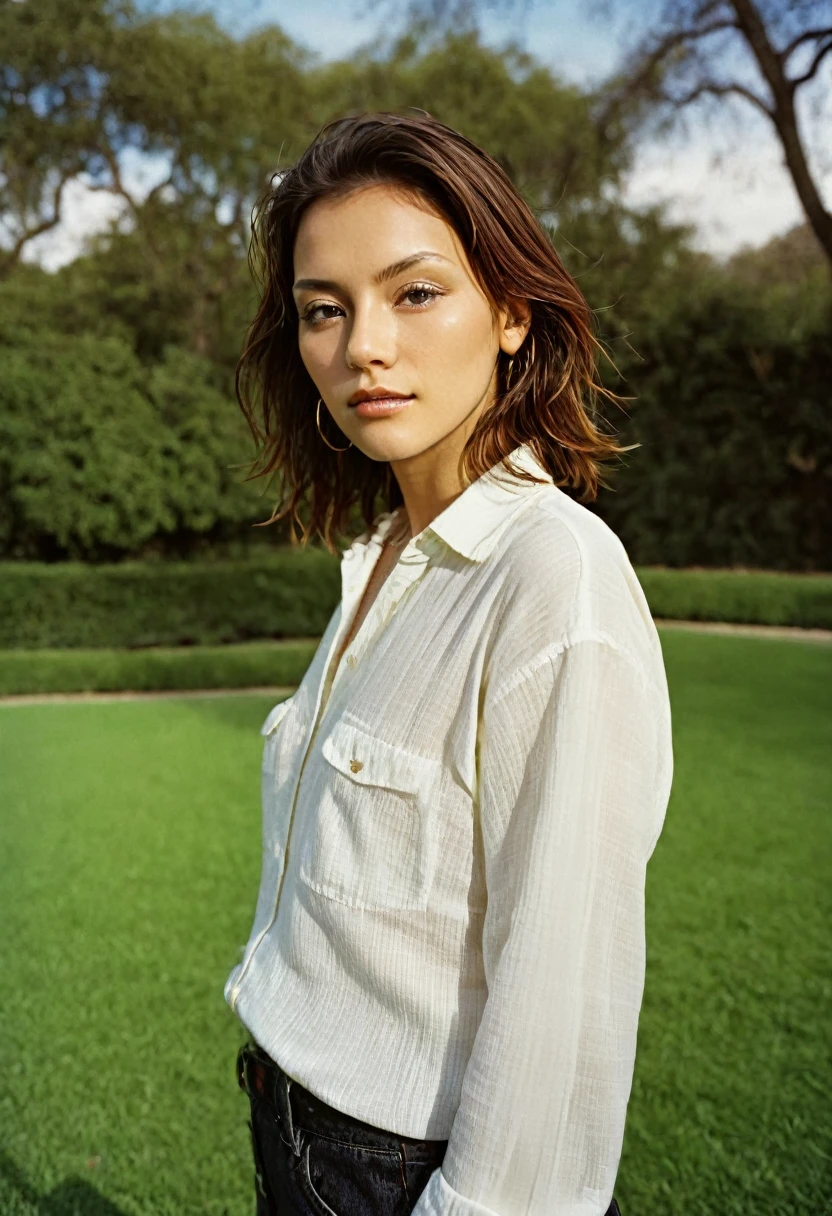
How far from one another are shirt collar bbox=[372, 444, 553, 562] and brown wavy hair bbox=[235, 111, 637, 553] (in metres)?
0.02

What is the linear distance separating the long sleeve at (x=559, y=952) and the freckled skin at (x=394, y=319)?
0.34 metres

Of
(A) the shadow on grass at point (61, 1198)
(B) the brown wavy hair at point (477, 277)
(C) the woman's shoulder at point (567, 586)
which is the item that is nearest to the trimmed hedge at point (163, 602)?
(A) the shadow on grass at point (61, 1198)

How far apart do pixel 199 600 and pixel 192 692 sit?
240cm

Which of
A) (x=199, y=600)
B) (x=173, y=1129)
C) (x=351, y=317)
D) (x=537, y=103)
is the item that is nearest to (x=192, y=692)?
(x=199, y=600)

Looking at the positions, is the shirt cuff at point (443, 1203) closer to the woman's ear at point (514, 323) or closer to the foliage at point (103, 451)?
Result: the woman's ear at point (514, 323)

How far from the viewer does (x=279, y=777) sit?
4.20 ft

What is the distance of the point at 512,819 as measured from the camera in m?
0.90

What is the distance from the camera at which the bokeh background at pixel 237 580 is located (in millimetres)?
3309

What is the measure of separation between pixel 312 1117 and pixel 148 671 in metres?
10.0

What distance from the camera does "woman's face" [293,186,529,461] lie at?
3.51ft

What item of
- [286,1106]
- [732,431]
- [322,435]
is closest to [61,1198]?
[286,1106]

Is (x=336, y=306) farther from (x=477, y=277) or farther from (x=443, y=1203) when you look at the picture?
(x=443, y=1203)

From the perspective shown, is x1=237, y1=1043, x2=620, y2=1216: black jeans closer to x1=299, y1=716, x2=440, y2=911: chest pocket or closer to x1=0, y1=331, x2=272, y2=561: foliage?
x1=299, y1=716, x2=440, y2=911: chest pocket

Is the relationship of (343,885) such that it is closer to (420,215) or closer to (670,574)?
(420,215)
